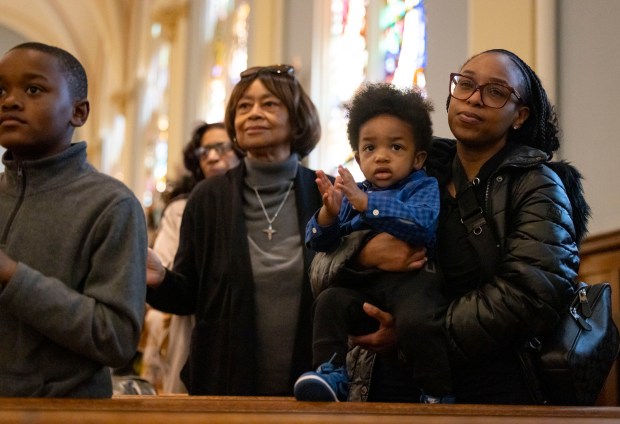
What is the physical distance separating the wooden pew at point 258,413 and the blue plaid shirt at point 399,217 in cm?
73

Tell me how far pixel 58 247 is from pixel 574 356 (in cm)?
136

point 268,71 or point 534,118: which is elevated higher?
point 268,71

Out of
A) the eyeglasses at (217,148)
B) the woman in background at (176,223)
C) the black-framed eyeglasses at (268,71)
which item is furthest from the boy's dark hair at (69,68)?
the eyeglasses at (217,148)

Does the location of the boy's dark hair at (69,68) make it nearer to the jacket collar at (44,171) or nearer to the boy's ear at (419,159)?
the jacket collar at (44,171)

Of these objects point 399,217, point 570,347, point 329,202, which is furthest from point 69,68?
point 570,347

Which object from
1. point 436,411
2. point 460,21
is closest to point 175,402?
point 436,411

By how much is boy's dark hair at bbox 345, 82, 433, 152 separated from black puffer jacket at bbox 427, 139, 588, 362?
0.32 metres

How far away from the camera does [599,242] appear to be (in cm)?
483

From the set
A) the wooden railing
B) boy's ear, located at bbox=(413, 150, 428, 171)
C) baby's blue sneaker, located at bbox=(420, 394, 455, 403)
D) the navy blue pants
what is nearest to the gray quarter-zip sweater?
the navy blue pants

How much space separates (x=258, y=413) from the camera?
7.19ft

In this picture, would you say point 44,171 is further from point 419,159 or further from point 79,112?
point 419,159

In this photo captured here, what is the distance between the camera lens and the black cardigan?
371 cm

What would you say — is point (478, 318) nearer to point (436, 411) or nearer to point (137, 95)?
point (436, 411)

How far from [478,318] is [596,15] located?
2.76 metres
